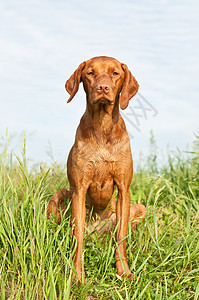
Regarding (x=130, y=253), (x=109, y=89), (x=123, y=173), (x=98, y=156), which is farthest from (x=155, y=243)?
(x=109, y=89)

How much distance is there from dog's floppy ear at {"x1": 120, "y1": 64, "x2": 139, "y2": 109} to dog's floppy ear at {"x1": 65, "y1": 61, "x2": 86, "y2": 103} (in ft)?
1.70

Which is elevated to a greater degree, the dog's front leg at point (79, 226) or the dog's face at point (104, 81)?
the dog's face at point (104, 81)

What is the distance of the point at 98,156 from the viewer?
174 inches

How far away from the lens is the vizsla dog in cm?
438

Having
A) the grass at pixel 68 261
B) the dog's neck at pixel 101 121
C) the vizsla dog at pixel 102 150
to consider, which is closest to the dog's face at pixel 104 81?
the vizsla dog at pixel 102 150

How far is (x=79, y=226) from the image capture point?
14.4ft

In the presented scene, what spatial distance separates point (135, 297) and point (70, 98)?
2.31 metres

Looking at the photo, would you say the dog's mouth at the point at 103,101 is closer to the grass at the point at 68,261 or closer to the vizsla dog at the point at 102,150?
the vizsla dog at the point at 102,150

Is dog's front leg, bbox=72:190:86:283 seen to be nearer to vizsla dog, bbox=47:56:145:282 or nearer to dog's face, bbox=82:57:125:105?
vizsla dog, bbox=47:56:145:282

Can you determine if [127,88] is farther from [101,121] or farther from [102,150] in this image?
[102,150]

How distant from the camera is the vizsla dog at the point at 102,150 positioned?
438cm

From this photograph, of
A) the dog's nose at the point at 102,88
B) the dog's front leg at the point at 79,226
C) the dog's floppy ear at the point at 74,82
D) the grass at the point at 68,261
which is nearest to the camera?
the grass at the point at 68,261

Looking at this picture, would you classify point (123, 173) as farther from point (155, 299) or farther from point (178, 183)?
point (178, 183)

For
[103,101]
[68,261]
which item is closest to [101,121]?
[103,101]
